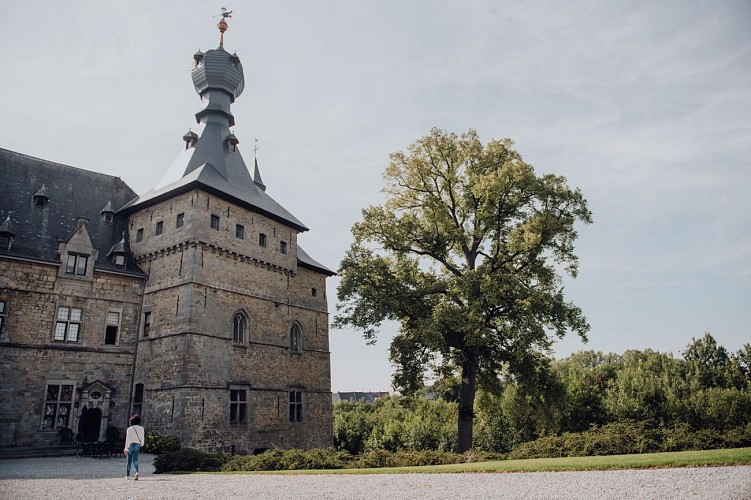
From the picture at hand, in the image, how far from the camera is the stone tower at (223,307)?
21969mm

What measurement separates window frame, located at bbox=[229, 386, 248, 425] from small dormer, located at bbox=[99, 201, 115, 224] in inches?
434

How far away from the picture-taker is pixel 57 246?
22953mm

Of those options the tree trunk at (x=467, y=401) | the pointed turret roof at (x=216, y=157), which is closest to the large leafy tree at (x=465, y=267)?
the tree trunk at (x=467, y=401)

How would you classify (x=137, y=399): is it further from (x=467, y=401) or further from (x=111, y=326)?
(x=467, y=401)

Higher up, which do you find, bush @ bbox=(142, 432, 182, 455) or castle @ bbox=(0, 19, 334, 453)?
castle @ bbox=(0, 19, 334, 453)

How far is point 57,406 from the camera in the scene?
2112cm

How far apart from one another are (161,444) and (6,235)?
11.0 meters

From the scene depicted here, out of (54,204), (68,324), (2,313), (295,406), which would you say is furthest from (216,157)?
(295,406)

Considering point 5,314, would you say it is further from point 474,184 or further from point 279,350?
point 474,184

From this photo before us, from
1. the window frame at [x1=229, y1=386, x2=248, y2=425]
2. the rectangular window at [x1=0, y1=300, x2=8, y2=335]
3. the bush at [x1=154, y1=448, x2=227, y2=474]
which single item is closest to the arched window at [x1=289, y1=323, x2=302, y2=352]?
the window frame at [x1=229, y1=386, x2=248, y2=425]

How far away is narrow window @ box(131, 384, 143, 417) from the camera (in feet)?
74.3

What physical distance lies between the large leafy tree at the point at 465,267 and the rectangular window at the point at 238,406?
5445 mm

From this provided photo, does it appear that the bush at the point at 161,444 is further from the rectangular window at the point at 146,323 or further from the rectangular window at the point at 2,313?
the rectangular window at the point at 2,313

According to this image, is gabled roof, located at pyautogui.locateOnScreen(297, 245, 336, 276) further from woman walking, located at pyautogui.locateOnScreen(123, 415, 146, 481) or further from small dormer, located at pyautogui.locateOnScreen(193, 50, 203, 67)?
woman walking, located at pyautogui.locateOnScreen(123, 415, 146, 481)
